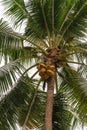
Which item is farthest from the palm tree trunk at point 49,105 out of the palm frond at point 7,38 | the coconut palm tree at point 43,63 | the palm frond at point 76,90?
the palm frond at point 7,38

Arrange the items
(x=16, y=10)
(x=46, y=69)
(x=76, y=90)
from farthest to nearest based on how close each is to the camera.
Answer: (x=16, y=10)
(x=76, y=90)
(x=46, y=69)

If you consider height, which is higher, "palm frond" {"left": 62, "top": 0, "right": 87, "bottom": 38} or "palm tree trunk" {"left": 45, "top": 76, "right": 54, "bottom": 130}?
"palm frond" {"left": 62, "top": 0, "right": 87, "bottom": 38}

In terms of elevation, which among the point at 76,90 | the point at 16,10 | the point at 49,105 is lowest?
the point at 49,105

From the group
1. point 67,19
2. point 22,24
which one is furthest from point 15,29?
point 67,19

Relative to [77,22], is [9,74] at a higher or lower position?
lower

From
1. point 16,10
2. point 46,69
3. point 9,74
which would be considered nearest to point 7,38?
point 16,10

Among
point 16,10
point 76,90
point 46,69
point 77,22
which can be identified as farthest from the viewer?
point 16,10

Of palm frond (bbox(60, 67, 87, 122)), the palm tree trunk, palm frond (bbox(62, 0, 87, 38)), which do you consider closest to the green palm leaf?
palm frond (bbox(62, 0, 87, 38))

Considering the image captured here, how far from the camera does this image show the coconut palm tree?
1059 centimetres

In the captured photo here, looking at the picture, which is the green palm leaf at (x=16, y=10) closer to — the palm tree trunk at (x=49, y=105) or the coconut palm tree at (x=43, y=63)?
the coconut palm tree at (x=43, y=63)

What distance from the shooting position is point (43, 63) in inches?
412

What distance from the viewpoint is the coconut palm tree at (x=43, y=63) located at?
1059 centimetres

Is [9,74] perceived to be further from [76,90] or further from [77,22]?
[77,22]

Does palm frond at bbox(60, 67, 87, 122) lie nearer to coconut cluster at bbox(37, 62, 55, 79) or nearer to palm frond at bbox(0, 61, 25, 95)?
coconut cluster at bbox(37, 62, 55, 79)
